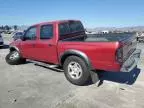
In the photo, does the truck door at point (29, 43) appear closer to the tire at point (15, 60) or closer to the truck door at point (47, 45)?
the truck door at point (47, 45)

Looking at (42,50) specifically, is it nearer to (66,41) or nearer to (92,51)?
(66,41)

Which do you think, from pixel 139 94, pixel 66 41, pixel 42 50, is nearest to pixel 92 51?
pixel 66 41

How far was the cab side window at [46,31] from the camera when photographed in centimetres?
701

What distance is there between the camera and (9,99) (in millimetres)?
5238

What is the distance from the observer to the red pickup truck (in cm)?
524

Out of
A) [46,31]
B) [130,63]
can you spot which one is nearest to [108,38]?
[130,63]

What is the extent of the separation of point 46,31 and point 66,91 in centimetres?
253

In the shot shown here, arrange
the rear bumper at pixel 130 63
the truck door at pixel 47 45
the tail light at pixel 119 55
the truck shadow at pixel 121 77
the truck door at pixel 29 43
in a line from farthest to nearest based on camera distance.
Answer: the truck door at pixel 29 43, the truck door at pixel 47 45, the truck shadow at pixel 121 77, the rear bumper at pixel 130 63, the tail light at pixel 119 55

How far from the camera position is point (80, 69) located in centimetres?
609

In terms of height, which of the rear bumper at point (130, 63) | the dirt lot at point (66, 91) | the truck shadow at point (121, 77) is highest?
the rear bumper at point (130, 63)

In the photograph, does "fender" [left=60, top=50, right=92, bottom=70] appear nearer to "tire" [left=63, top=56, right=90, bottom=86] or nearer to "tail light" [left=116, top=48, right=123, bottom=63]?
"tire" [left=63, top=56, right=90, bottom=86]

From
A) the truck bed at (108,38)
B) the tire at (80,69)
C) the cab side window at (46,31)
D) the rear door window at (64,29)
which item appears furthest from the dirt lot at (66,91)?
the rear door window at (64,29)

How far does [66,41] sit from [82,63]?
37.0 inches

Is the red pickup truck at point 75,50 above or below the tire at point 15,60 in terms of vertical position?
above
